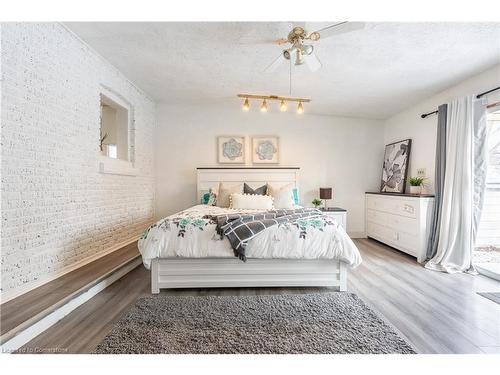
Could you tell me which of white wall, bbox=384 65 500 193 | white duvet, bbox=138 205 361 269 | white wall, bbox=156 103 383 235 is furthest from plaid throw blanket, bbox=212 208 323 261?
white wall, bbox=384 65 500 193

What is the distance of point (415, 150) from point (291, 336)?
12.3ft

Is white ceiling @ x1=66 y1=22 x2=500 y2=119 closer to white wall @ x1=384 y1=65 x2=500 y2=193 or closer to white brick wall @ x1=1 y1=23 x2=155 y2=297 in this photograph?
white wall @ x1=384 y1=65 x2=500 y2=193

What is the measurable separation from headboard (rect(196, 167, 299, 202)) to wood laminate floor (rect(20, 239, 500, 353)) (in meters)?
1.93

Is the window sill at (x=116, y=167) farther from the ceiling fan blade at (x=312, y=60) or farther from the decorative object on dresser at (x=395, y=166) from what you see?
the decorative object on dresser at (x=395, y=166)

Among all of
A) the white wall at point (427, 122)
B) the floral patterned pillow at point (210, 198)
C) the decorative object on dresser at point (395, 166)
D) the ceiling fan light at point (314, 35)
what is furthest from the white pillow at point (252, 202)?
the white wall at point (427, 122)

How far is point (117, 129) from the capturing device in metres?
3.78

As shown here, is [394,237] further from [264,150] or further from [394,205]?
[264,150]

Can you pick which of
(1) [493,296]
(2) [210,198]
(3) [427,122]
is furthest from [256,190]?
(1) [493,296]

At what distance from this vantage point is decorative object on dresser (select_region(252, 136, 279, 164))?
467cm

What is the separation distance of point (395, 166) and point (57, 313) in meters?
4.95
